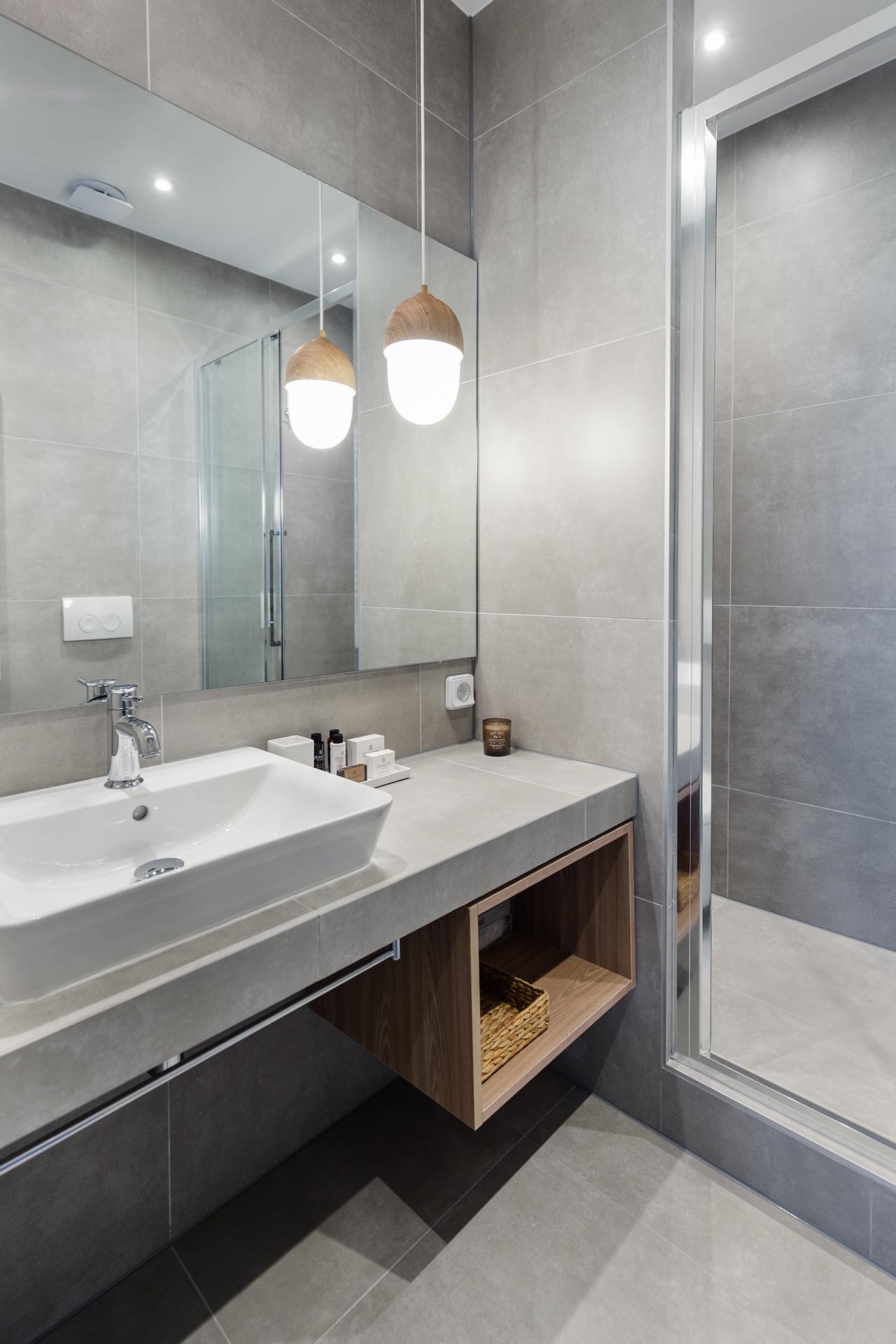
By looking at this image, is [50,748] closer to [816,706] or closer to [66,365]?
[66,365]

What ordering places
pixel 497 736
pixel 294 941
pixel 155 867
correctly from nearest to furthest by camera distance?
1. pixel 294 941
2. pixel 155 867
3. pixel 497 736

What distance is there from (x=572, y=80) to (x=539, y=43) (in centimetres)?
17

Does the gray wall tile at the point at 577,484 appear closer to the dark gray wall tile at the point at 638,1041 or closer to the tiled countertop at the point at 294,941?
the tiled countertop at the point at 294,941

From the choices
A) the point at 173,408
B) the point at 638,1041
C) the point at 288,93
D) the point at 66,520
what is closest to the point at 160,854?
the point at 66,520

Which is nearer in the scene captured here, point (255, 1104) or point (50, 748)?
point (50, 748)

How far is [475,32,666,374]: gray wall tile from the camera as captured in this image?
1440 millimetres

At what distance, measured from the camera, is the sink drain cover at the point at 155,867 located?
104 cm

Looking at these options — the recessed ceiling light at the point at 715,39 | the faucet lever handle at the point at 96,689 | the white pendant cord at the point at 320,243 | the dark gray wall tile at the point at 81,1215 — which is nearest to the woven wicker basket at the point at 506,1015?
the dark gray wall tile at the point at 81,1215

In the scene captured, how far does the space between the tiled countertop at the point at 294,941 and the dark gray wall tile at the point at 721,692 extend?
28.7 inches

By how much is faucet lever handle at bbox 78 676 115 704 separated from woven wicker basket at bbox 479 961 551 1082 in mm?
870

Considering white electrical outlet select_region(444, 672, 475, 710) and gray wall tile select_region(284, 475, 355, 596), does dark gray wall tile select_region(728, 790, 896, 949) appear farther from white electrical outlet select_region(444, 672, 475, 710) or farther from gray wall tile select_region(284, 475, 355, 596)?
gray wall tile select_region(284, 475, 355, 596)

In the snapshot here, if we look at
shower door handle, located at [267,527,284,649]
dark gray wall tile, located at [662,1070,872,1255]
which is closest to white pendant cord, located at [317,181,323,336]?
shower door handle, located at [267,527,284,649]

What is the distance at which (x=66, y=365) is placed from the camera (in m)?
1.14

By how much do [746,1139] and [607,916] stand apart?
484mm
